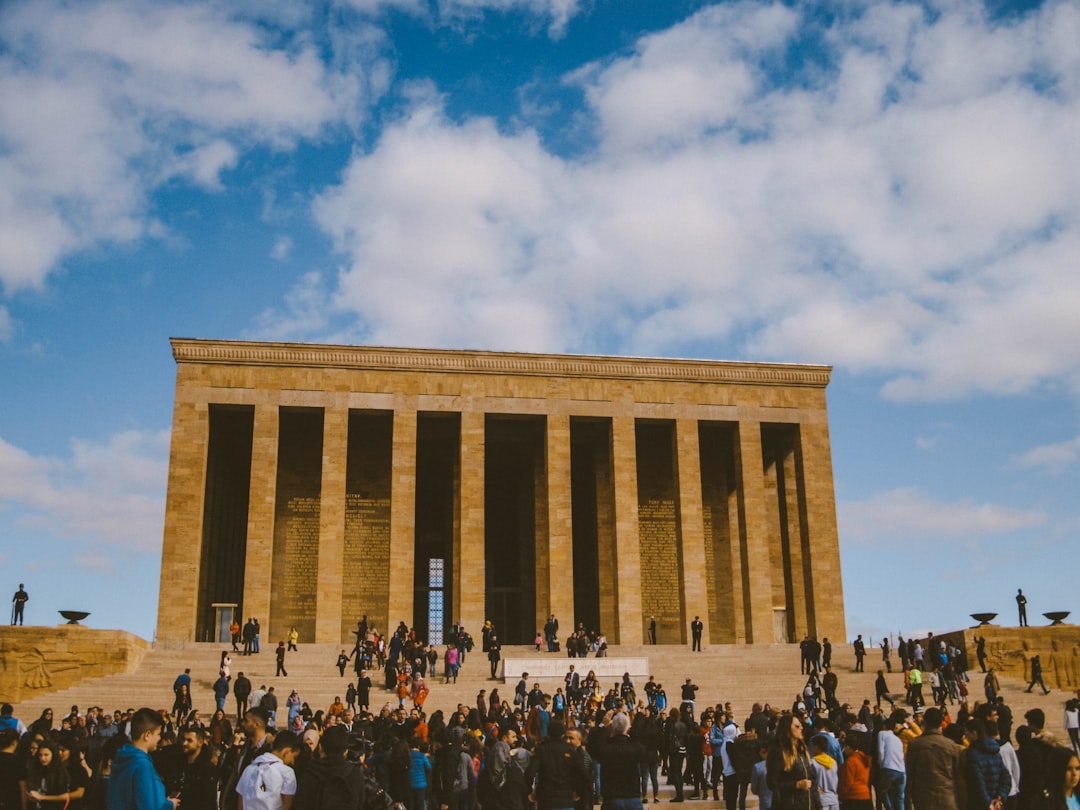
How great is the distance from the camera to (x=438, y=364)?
3272 cm

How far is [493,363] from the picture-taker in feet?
109

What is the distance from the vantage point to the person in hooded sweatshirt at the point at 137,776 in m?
5.62

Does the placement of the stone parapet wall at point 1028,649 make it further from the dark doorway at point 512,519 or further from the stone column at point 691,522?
the dark doorway at point 512,519

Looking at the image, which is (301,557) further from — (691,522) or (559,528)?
(691,522)

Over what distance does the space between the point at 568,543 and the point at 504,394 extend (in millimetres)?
5008

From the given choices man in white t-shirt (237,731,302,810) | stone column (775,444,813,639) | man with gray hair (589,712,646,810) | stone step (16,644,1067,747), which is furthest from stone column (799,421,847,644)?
man in white t-shirt (237,731,302,810)

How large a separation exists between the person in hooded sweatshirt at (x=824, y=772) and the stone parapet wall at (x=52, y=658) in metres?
20.2

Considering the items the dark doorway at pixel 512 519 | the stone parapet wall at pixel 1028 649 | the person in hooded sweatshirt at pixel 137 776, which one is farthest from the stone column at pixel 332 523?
the person in hooded sweatshirt at pixel 137 776

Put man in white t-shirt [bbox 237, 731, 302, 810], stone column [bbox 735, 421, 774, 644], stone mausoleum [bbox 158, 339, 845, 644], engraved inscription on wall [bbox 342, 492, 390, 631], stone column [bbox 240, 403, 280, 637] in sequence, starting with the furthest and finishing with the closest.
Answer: engraved inscription on wall [bbox 342, 492, 390, 631] → stone column [bbox 735, 421, 774, 644] → stone mausoleum [bbox 158, 339, 845, 644] → stone column [bbox 240, 403, 280, 637] → man in white t-shirt [bbox 237, 731, 302, 810]

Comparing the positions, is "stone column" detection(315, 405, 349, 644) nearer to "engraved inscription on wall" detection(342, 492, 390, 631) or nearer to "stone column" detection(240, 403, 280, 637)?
"engraved inscription on wall" detection(342, 492, 390, 631)

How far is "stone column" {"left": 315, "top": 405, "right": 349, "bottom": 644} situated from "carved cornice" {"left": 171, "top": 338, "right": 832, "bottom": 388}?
1.80 meters

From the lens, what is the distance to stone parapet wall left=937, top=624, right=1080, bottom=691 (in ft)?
85.1

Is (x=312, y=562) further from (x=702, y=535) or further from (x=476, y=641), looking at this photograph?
(x=702, y=535)

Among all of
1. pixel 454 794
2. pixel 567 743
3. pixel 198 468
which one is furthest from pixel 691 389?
pixel 567 743
